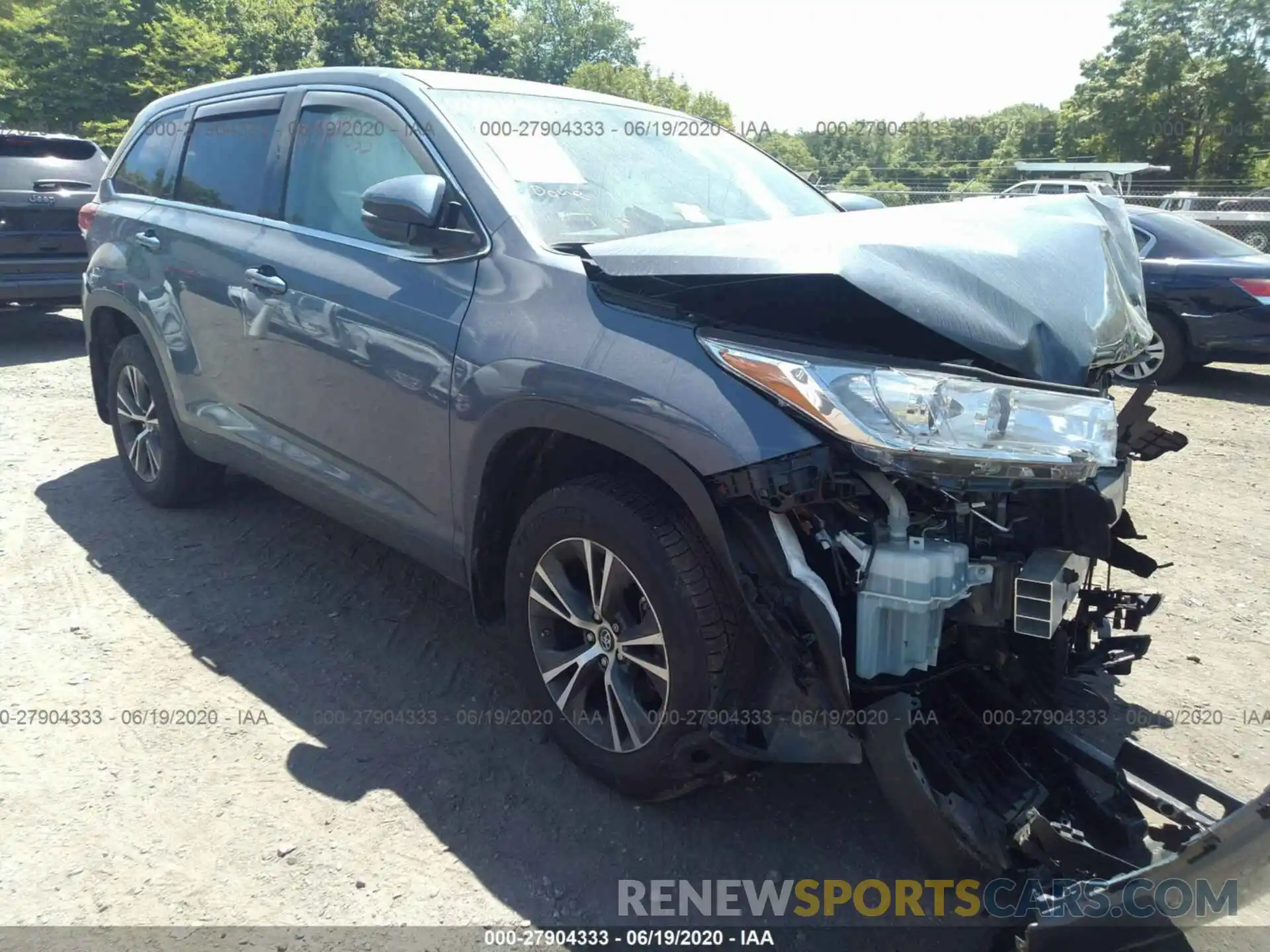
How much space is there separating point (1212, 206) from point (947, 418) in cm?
2306

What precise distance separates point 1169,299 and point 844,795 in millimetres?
7181

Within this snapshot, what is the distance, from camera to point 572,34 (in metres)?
75.3

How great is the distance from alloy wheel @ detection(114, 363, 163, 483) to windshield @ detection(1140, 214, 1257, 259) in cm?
804

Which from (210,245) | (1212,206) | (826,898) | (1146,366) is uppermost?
(1212,206)

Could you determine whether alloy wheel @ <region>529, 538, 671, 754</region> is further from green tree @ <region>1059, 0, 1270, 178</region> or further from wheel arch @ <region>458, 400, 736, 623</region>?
green tree @ <region>1059, 0, 1270, 178</region>

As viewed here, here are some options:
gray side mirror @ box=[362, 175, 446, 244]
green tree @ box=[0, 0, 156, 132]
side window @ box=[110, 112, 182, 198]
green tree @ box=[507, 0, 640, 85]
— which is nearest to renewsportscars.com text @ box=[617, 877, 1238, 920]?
gray side mirror @ box=[362, 175, 446, 244]

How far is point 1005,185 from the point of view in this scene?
26531mm

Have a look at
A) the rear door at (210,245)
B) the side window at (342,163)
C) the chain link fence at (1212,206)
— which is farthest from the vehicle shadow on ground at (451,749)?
the chain link fence at (1212,206)

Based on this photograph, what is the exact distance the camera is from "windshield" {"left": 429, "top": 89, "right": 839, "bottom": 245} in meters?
2.99

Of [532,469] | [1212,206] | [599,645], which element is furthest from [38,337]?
[1212,206]

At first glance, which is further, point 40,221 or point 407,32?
point 407,32

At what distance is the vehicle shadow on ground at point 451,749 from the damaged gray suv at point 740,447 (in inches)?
7.6

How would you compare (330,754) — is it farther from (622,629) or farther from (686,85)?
(686,85)

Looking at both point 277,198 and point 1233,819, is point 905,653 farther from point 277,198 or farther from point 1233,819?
point 277,198
